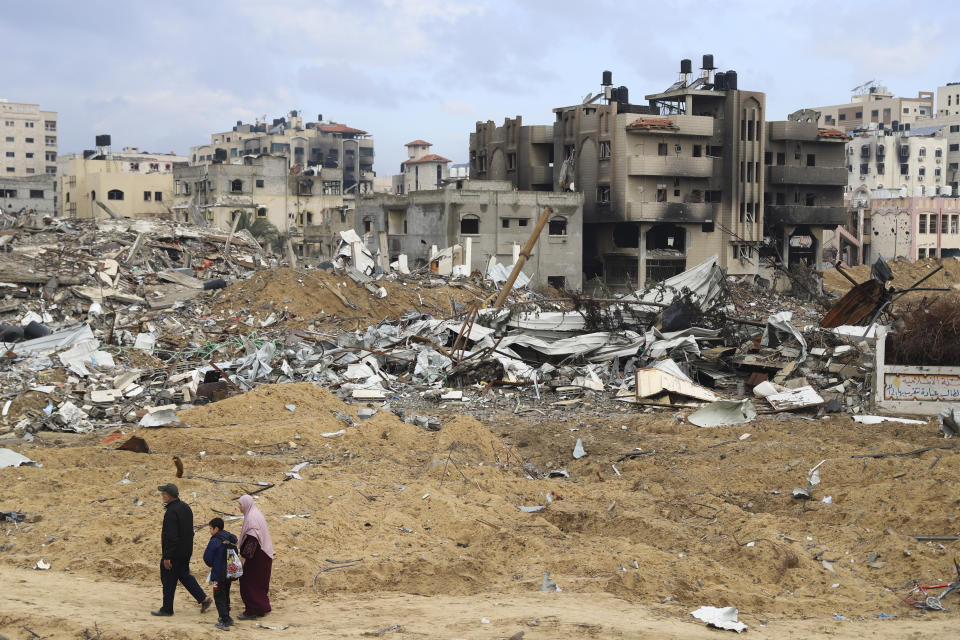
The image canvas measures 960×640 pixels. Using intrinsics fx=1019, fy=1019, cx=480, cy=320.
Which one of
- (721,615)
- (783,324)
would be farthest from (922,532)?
(783,324)

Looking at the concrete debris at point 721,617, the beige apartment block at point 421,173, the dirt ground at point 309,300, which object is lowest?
the concrete debris at point 721,617

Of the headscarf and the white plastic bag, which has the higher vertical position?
the headscarf

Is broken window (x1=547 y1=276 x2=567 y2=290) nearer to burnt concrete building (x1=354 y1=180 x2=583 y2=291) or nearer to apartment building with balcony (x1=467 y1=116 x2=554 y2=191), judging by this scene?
burnt concrete building (x1=354 y1=180 x2=583 y2=291)

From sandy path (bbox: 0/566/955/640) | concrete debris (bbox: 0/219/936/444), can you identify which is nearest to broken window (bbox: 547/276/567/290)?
concrete debris (bbox: 0/219/936/444)

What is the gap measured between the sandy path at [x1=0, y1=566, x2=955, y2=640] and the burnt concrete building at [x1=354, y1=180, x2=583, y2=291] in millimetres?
35213

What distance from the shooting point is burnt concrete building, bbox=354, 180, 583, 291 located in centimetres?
4509

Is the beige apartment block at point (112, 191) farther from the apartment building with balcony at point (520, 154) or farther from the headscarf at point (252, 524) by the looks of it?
the headscarf at point (252, 524)

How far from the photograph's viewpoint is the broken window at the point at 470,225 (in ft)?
149

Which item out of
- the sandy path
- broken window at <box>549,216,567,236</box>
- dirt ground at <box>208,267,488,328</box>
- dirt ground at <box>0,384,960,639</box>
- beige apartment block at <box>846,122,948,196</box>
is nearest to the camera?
the sandy path

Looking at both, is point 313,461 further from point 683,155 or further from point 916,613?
point 683,155

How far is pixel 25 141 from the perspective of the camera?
9712 cm

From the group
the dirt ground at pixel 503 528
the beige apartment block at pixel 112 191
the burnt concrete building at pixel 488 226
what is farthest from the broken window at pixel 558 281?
the dirt ground at pixel 503 528

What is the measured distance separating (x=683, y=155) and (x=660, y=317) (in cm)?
3151

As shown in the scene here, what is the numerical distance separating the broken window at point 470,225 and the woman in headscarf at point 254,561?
38.0 m
